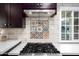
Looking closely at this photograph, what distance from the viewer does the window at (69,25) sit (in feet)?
13.1

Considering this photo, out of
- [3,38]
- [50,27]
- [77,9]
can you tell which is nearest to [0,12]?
[3,38]

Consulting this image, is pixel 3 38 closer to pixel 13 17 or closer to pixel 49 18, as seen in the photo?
pixel 13 17

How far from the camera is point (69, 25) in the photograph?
13.3 ft

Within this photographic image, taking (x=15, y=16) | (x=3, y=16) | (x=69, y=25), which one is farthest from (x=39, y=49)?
(x=69, y=25)

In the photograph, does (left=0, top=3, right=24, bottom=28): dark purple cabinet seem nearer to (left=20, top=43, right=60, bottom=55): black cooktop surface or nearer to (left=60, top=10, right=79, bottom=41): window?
(left=20, top=43, right=60, bottom=55): black cooktop surface

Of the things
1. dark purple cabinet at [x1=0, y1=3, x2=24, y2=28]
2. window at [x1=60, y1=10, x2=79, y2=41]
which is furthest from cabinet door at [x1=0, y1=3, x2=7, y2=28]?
window at [x1=60, y1=10, x2=79, y2=41]

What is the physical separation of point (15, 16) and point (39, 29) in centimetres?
75

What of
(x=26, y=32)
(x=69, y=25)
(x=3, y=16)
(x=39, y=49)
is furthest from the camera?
(x=69, y=25)

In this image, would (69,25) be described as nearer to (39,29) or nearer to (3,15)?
(39,29)

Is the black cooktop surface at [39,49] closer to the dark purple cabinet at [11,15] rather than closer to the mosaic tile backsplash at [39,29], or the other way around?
the dark purple cabinet at [11,15]

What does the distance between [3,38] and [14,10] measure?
74 cm

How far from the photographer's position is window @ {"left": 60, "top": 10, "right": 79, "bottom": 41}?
13.1 ft

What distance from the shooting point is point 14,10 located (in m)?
3.57

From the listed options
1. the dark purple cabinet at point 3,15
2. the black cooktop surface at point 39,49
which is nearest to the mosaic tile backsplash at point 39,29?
the dark purple cabinet at point 3,15
